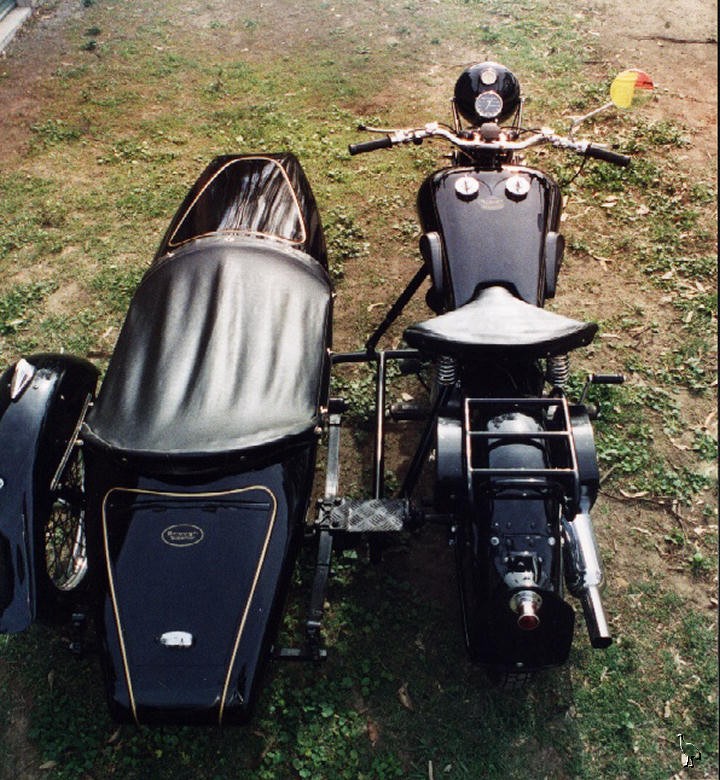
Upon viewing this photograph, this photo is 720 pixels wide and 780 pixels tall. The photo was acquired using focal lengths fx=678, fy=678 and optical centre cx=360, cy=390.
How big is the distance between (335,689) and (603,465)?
231cm

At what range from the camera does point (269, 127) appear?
304 inches

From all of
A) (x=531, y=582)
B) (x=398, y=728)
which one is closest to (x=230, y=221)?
(x=531, y=582)

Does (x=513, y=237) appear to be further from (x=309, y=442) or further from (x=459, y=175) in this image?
(x=309, y=442)

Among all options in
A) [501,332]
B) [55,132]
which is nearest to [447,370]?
[501,332]

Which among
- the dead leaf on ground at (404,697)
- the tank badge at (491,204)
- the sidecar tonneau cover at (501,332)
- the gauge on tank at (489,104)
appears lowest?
the dead leaf on ground at (404,697)

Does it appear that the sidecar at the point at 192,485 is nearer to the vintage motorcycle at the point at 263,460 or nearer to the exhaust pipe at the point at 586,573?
the vintage motorcycle at the point at 263,460

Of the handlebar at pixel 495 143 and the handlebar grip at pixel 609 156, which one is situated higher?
the handlebar at pixel 495 143

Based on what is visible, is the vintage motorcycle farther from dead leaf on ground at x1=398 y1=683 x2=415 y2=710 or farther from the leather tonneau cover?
dead leaf on ground at x1=398 y1=683 x2=415 y2=710

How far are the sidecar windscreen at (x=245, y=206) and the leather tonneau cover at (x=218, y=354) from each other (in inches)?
8.7

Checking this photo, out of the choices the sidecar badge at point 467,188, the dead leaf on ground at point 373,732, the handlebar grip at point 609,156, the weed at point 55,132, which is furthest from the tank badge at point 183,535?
the weed at point 55,132

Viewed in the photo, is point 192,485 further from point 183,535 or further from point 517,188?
point 517,188

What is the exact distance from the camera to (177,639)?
2992 millimetres

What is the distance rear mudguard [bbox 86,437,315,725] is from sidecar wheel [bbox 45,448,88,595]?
0.46 m

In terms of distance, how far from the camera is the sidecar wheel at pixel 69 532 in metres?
3.74
